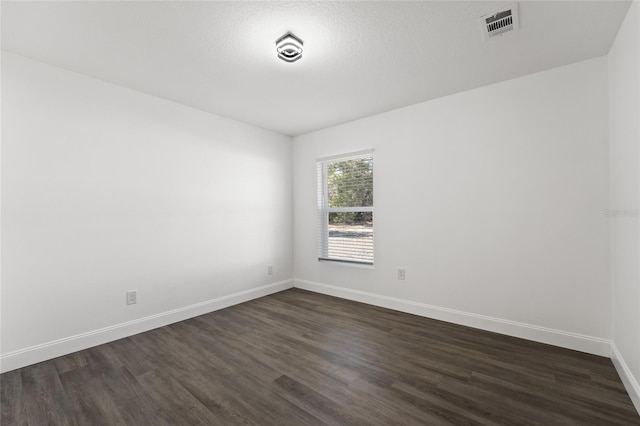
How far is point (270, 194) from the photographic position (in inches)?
172

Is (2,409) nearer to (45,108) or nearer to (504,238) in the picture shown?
(45,108)

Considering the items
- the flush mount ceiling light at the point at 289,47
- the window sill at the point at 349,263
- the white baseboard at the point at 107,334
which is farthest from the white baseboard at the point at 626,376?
the white baseboard at the point at 107,334

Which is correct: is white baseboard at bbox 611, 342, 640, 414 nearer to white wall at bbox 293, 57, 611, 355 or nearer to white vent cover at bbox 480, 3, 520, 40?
white wall at bbox 293, 57, 611, 355

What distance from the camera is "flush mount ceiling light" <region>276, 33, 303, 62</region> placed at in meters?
2.06

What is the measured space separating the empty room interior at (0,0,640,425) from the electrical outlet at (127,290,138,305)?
0.25ft

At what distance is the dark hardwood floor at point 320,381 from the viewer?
5.55 ft

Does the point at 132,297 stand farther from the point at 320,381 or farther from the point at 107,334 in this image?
the point at 320,381

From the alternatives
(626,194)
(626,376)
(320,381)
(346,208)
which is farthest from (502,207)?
(320,381)

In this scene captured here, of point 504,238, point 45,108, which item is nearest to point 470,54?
point 504,238

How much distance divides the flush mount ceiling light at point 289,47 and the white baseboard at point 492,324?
2.89m

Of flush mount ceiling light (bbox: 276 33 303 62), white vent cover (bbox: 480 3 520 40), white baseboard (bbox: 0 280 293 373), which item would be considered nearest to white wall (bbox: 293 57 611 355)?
white vent cover (bbox: 480 3 520 40)

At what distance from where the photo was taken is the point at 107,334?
269cm

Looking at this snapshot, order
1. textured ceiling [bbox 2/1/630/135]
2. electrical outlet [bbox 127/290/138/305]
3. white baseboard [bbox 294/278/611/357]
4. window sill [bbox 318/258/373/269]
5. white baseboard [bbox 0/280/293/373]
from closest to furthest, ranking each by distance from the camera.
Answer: textured ceiling [bbox 2/1/630/135] → white baseboard [bbox 0/280/293/373] → white baseboard [bbox 294/278/611/357] → electrical outlet [bbox 127/290/138/305] → window sill [bbox 318/258/373/269]

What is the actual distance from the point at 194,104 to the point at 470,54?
2885 millimetres
